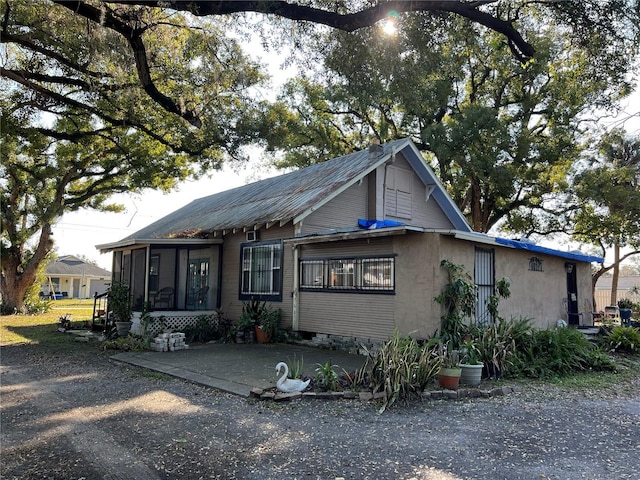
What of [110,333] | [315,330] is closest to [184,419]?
[315,330]

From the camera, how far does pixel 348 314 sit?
35.9ft

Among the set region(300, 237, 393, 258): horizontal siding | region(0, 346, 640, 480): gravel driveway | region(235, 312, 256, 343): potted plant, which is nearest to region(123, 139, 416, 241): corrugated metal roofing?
region(300, 237, 393, 258): horizontal siding

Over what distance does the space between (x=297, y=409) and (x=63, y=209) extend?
1994cm

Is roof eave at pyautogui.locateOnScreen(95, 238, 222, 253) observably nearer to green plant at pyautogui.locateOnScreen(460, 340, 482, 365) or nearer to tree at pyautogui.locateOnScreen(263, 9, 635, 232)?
tree at pyautogui.locateOnScreen(263, 9, 635, 232)

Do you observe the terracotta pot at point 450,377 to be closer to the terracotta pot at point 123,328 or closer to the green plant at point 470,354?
the green plant at point 470,354

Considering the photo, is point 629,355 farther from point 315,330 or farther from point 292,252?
point 292,252

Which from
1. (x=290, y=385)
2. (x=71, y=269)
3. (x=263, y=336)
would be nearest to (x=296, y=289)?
(x=263, y=336)

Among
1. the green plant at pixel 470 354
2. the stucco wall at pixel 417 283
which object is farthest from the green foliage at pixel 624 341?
the green plant at pixel 470 354

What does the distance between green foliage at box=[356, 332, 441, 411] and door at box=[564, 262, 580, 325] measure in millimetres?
8619

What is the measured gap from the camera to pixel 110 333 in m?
13.5

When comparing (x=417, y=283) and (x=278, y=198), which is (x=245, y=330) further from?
(x=417, y=283)

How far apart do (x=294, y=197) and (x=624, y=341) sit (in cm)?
917

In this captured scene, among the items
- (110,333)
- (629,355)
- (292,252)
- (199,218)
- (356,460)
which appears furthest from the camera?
(199,218)

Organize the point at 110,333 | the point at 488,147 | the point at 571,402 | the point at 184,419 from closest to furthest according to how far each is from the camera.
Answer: the point at 184,419 → the point at 571,402 → the point at 110,333 → the point at 488,147
